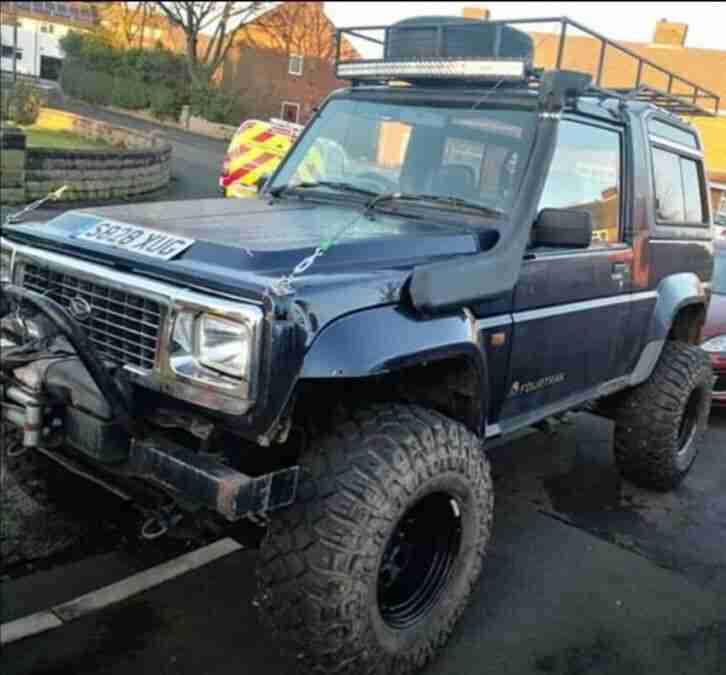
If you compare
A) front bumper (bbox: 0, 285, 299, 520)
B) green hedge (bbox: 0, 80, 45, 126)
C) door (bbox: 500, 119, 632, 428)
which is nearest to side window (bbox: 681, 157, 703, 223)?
door (bbox: 500, 119, 632, 428)

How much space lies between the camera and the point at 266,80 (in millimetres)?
45281

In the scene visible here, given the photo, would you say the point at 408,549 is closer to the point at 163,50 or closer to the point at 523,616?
the point at 523,616

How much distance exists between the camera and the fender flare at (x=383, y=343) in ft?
9.13

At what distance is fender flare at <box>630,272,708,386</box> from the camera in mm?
4887

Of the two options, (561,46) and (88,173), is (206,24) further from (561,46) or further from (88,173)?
(561,46)

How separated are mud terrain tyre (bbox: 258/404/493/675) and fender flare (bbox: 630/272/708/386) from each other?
193cm

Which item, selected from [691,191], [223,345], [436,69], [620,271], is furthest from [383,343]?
[691,191]

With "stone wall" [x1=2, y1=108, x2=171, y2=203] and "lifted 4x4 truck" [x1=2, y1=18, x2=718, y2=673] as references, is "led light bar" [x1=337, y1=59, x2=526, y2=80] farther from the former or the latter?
"stone wall" [x1=2, y1=108, x2=171, y2=203]

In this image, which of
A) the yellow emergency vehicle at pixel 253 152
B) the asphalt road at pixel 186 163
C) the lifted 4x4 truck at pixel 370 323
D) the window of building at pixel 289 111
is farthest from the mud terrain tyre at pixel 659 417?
the window of building at pixel 289 111

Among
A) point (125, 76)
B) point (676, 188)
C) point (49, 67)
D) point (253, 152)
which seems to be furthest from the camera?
point (49, 67)

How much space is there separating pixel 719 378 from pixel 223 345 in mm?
5610

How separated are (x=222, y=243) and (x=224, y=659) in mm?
1582

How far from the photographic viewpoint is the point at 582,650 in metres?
3.57

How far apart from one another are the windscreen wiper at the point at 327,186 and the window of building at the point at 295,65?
4233 centimetres
